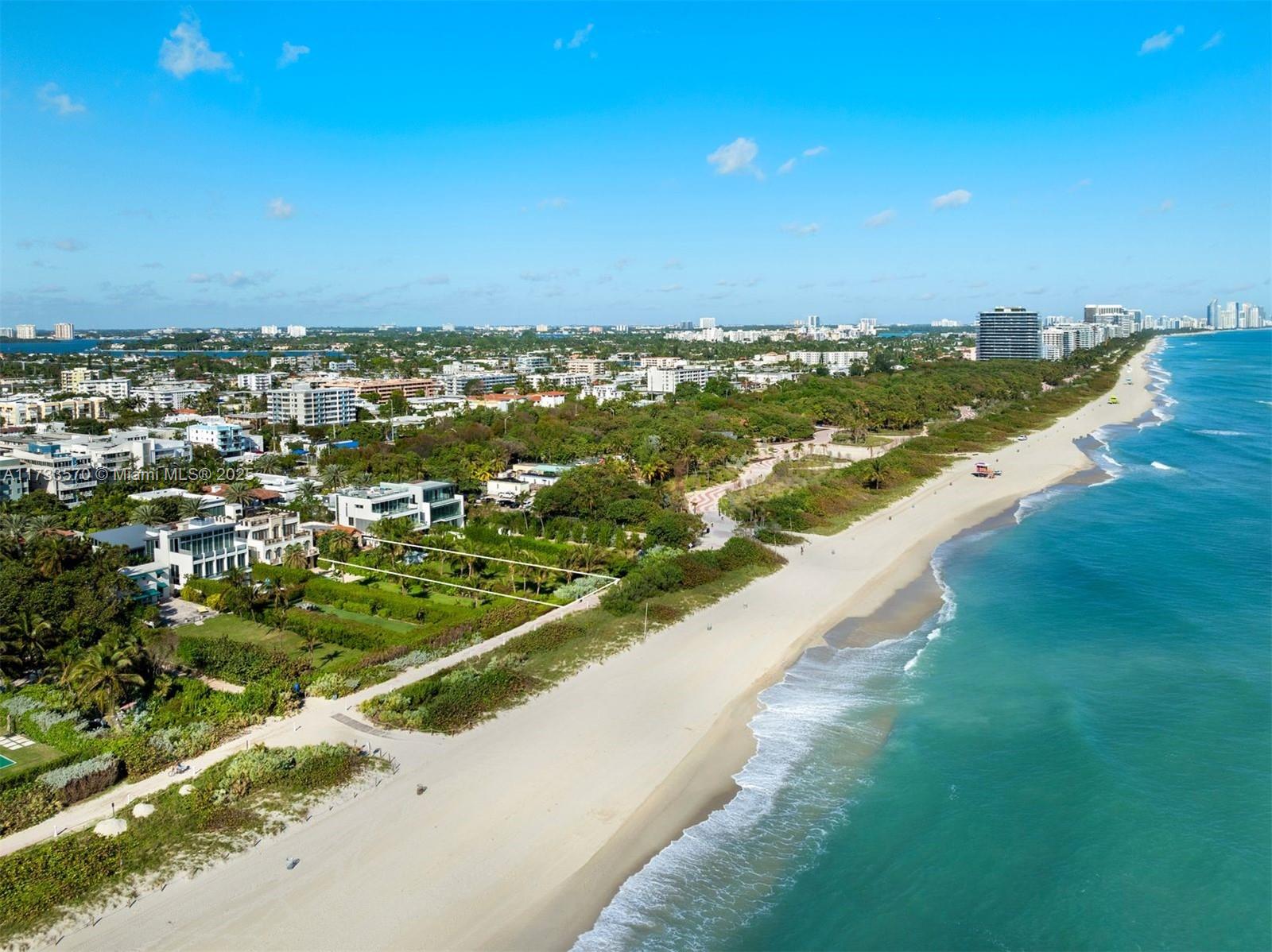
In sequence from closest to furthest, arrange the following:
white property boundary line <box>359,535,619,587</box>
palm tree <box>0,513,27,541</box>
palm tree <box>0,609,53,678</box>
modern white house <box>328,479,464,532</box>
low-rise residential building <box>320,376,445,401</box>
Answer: palm tree <box>0,609,53,678</box> < white property boundary line <box>359,535,619,587</box> < palm tree <box>0,513,27,541</box> < modern white house <box>328,479,464,532</box> < low-rise residential building <box>320,376,445,401</box>

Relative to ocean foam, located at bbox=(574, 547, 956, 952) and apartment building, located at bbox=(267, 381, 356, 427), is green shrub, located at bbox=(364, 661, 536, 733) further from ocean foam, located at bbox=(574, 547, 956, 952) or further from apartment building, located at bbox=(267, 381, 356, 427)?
apartment building, located at bbox=(267, 381, 356, 427)

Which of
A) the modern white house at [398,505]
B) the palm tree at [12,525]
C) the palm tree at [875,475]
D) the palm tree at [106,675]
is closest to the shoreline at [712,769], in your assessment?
the palm tree at [106,675]

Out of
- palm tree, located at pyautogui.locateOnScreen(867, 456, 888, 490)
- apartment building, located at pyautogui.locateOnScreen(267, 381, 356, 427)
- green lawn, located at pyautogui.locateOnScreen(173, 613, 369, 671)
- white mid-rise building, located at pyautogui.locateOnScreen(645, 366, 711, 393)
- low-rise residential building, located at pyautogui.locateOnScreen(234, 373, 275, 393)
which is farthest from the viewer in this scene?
low-rise residential building, located at pyautogui.locateOnScreen(234, 373, 275, 393)

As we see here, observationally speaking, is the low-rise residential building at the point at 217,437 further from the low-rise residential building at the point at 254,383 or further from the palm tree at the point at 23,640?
the low-rise residential building at the point at 254,383

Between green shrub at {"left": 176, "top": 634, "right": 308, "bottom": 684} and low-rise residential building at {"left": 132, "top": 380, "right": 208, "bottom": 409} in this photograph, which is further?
low-rise residential building at {"left": 132, "top": 380, "right": 208, "bottom": 409}

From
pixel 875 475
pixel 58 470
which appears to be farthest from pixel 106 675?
pixel 875 475

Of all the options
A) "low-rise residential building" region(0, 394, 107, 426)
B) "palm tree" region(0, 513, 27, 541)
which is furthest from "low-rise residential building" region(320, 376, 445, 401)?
"palm tree" region(0, 513, 27, 541)
